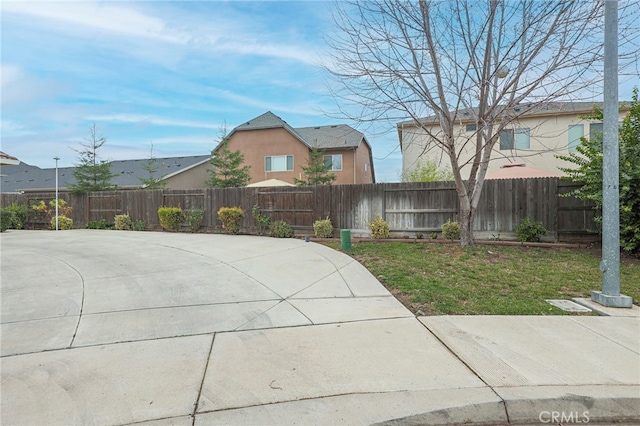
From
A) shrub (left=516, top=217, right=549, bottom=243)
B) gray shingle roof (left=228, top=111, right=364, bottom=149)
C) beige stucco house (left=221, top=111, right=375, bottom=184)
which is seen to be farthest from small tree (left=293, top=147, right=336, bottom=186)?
shrub (left=516, top=217, right=549, bottom=243)

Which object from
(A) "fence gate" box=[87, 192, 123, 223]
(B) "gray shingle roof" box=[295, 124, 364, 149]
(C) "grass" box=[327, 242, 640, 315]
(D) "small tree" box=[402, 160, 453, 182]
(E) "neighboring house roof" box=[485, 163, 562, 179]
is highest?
(B) "gray shingle roof" box=[295, 124, 364, 149]

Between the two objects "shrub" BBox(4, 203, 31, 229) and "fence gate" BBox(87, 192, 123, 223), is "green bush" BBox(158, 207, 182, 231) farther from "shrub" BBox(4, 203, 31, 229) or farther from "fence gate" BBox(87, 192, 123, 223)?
"shrub" BBox(4, 203, 31, 229)

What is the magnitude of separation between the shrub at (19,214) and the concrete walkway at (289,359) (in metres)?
14.2

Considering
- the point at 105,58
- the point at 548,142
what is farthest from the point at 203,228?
the point at 548,142

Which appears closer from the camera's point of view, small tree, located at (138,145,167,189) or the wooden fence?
the wooden fence

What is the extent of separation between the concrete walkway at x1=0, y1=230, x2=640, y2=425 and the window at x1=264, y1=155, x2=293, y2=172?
17197 mm

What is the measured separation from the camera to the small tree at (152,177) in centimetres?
2139

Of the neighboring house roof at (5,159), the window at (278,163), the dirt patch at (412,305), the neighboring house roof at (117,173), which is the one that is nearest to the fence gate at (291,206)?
the dirt patch at (412,305)

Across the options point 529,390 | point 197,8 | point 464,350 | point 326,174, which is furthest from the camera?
point 326,174

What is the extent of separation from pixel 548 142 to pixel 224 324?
60.3 ft

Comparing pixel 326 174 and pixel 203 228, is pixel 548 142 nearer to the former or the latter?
pixel 326 174

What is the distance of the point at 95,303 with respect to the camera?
4.85 meters

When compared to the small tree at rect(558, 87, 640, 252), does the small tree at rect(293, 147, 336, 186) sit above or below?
above

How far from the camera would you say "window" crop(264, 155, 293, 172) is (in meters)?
22.4
